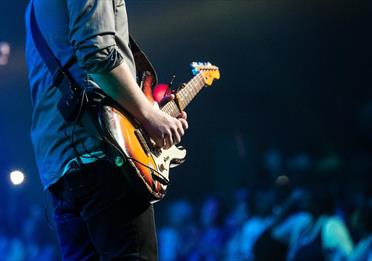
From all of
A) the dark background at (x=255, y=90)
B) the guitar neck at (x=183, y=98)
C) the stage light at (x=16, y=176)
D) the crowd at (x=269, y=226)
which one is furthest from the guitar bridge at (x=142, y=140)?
the stage light at (x=16, y=176)

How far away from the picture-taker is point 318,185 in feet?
9.86

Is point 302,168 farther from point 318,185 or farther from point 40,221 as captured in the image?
point 40,221

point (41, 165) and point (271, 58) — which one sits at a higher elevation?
point (271, 58)

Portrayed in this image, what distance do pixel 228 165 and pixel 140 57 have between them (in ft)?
6.71

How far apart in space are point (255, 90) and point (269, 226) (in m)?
0.92

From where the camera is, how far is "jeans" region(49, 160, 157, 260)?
868 millimetres

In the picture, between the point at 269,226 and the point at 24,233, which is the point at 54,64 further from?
the point at 24,233

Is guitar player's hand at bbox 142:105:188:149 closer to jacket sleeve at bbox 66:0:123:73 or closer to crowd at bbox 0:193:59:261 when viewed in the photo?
jacket sleeve at bbox 66:0:123:73

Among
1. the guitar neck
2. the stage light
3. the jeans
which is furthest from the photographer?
the stage light

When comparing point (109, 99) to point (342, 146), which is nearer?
point (109, 99)

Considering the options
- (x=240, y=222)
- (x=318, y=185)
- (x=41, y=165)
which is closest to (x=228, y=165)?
(x=240, y=222)

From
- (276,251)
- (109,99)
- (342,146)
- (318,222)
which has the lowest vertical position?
(276,251)

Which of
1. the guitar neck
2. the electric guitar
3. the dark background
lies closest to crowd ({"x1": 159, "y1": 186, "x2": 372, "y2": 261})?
the dark background

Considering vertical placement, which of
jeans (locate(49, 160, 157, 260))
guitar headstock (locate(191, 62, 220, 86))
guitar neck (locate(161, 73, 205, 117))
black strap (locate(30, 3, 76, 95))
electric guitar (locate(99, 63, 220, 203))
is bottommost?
jeans (locate(49, 160, 157, 260))
